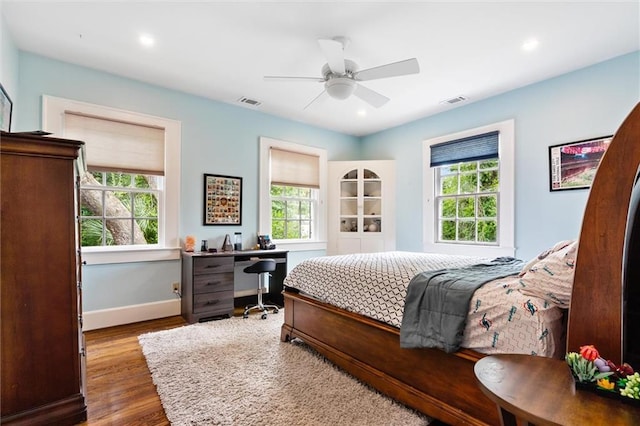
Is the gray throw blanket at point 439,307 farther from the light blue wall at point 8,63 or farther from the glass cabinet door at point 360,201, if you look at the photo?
the light blue wall at point 8,63

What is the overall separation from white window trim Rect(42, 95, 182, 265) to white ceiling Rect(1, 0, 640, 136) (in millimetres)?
435

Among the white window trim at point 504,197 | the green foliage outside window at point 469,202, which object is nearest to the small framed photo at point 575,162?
the white window trim at point 504,197

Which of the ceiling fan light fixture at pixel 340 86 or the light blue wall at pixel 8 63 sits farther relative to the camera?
the ceiling fan light fixture at pixel 340 86

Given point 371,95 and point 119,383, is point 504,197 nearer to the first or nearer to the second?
point 371,95

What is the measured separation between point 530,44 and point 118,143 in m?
4.27

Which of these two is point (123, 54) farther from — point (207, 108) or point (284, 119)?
point (284, 119)

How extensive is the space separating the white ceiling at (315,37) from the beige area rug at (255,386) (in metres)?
2.73

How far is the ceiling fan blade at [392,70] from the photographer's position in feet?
8.14

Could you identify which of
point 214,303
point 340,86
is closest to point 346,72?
point 340,86

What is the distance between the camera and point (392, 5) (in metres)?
2.27

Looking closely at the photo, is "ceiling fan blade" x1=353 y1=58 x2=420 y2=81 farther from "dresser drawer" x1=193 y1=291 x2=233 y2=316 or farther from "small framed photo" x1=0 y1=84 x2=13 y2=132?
"dresser drawer" x1=193 y1=291 x2=233 y2=316

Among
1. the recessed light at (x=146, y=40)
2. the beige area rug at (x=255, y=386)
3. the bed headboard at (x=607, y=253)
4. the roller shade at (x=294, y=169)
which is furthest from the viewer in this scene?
the roller shade at (x=294, y=169)

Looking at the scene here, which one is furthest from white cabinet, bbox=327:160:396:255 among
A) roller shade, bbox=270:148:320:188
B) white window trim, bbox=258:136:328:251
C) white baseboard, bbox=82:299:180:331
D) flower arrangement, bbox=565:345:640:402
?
flower arrangement, bbox=565:345:640:402

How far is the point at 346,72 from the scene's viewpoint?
2.88 meters
